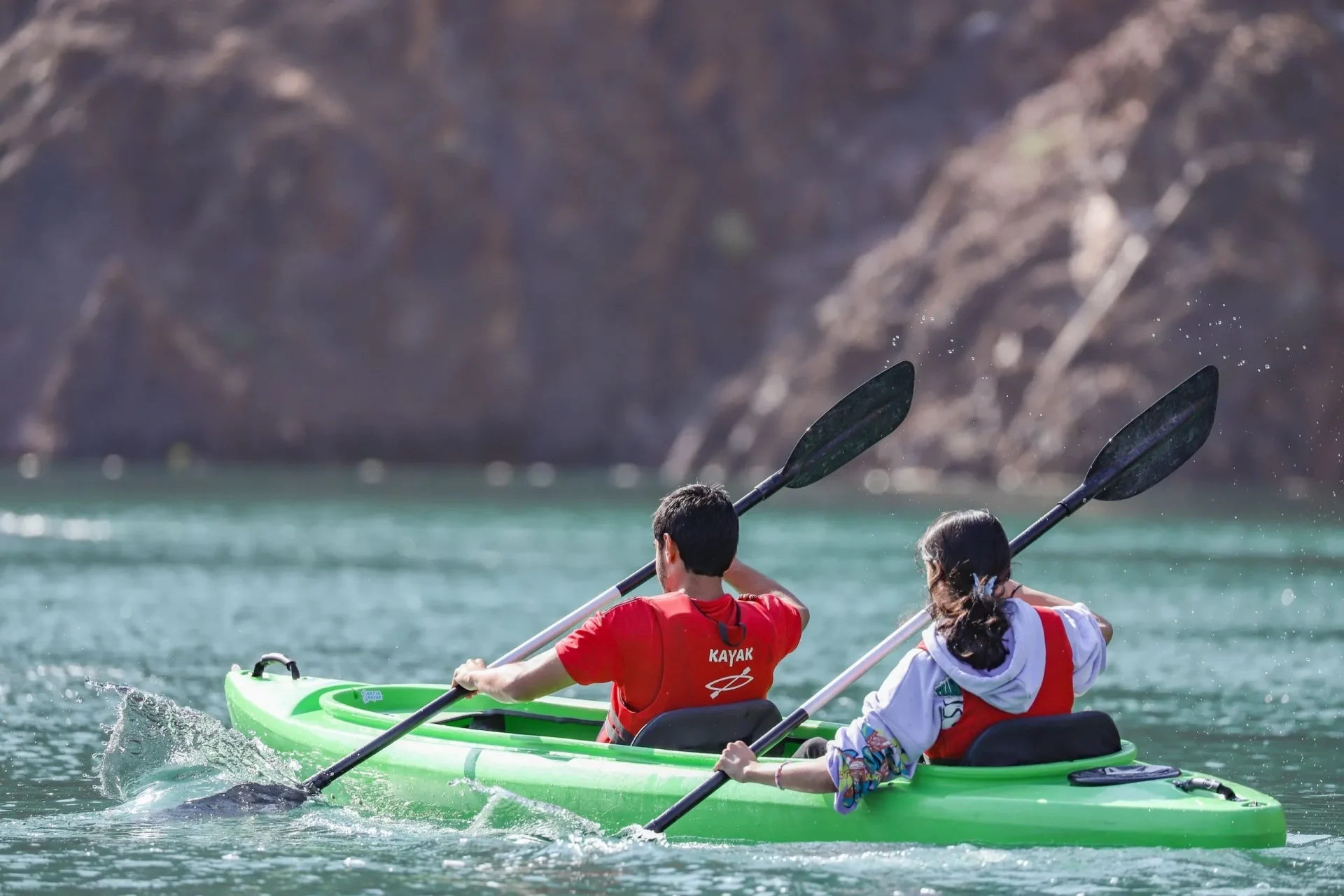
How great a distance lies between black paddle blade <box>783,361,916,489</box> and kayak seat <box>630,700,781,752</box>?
2.33m

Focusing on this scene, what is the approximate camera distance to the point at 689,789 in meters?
8.49

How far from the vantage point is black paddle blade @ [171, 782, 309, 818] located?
9609 mm

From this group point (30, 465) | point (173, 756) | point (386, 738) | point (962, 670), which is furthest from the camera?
point (30, 465)

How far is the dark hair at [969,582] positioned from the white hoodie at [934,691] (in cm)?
5

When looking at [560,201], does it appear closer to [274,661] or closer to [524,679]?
[274,661]

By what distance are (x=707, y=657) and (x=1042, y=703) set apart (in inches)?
57.3

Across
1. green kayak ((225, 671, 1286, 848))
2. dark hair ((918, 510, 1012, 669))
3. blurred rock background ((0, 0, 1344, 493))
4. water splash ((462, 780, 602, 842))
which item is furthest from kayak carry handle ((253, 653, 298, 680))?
blurred rock background ((0, 0, 1344, 493))

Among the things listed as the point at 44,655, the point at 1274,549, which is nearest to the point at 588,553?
the point at 1274,549

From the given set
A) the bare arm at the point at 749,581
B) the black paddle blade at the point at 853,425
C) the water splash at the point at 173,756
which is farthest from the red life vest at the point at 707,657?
the water splash at the point at 173,756

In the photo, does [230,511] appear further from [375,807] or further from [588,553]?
[375,807]

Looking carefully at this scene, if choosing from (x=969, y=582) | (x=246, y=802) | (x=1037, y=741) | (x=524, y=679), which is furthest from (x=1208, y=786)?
(x=246, y=802)

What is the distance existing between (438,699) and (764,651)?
1782 millimetres

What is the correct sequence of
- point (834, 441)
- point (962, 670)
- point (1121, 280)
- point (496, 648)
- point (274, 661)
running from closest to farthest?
point (962, 670) → point (834, 441) → point (274, 661) → point (496, 648) → point (1121, 280)

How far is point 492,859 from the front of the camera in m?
8.55
